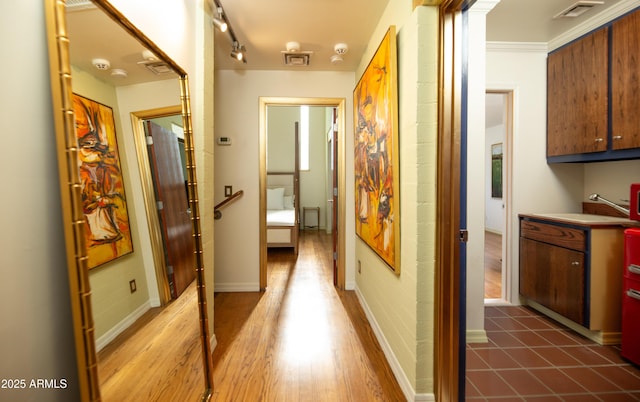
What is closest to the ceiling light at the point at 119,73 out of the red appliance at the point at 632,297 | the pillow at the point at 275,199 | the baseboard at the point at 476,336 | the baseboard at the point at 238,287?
the baseboard at the point at 476,336

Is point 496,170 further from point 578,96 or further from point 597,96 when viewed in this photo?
point 597,96

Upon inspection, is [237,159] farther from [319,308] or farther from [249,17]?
[319,308]

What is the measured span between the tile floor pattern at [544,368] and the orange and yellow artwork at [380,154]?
869 millimetres

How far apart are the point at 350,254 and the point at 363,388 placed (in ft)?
5.43

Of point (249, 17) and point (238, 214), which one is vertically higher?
point (249, 17)

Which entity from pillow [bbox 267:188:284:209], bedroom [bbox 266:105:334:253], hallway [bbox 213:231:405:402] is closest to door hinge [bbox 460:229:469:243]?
hallway [bbox 213:231:405:402]

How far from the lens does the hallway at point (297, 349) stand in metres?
1.66

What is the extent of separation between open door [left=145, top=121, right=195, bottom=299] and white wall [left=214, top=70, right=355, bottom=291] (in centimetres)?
170

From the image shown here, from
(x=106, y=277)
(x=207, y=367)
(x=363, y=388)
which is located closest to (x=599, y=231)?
(x=363, y=388)

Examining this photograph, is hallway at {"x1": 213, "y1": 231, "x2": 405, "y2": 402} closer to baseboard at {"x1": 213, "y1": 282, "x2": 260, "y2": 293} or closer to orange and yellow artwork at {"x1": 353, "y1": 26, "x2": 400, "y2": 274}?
baseboard at {"x1": 213, "y1": 282, "x2": 260, "y2": 293}

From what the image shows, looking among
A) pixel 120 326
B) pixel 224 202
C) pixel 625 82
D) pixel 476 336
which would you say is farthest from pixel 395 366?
pixel 625 82

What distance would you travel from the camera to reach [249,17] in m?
2.17

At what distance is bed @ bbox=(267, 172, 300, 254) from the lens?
183 inches

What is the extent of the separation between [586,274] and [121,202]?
9.42 feet
